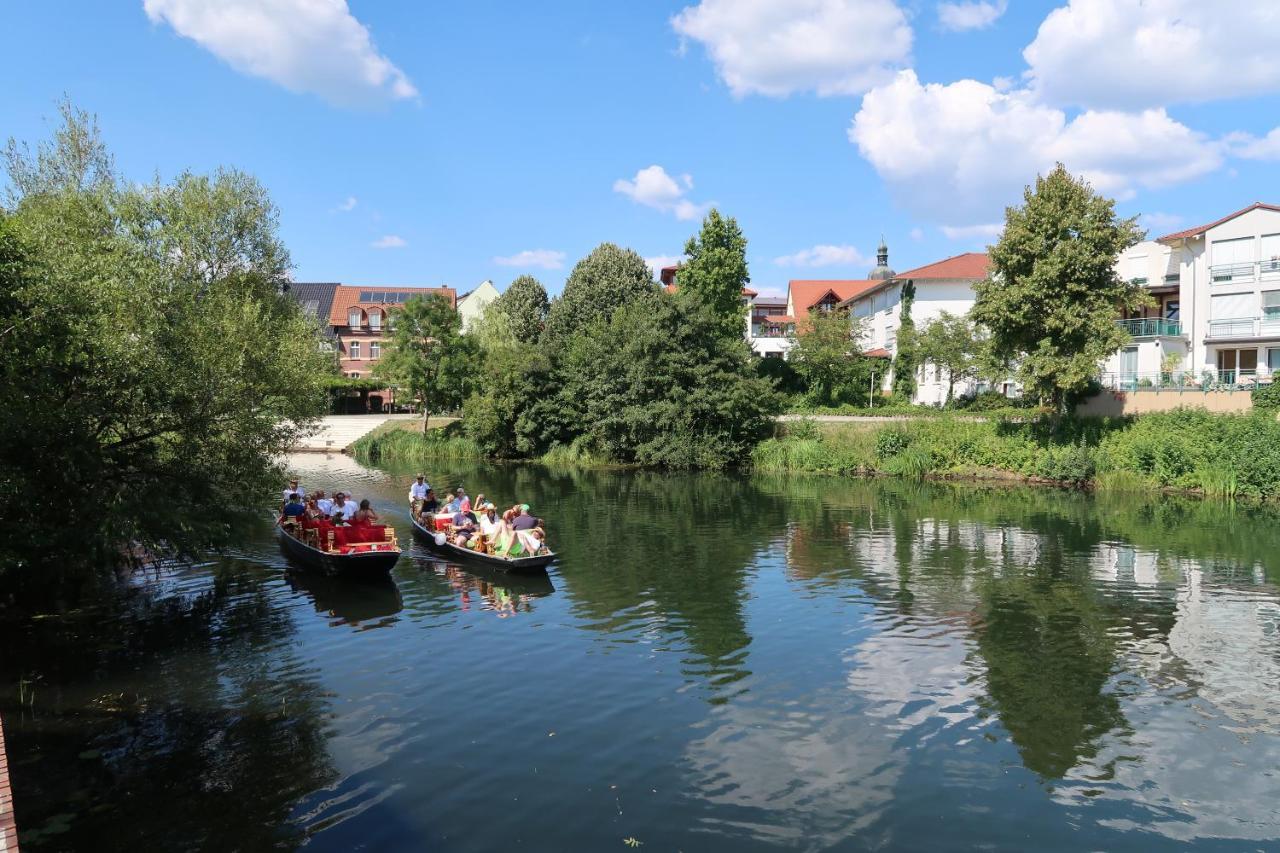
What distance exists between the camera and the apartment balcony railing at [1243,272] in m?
46.1

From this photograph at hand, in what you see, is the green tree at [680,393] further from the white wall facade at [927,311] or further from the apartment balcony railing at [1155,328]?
the apartment balcony railing at [1155,328]

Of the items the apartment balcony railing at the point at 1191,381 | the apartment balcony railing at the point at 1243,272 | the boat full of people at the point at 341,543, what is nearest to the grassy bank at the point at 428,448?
the apartment balcony railing at the point at 1191,381

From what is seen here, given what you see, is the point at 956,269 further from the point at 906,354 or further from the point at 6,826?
the point at 6,826

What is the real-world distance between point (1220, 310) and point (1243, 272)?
2294mm

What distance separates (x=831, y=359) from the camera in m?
56.9

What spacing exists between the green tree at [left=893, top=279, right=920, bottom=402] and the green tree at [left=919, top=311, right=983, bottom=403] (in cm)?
251

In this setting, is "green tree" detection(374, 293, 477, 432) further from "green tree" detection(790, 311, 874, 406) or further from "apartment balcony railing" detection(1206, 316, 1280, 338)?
"apartment balcony railing" detection(1206, 316, 1280, 338)

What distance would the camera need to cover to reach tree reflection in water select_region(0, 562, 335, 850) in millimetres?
8812

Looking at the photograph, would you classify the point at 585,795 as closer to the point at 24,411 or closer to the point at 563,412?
the point at 24,411

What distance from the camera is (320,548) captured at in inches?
806

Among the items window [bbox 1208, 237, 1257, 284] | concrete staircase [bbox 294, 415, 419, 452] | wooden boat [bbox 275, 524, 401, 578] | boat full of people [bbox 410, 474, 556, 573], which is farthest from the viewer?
concrete staircase [bbox 294, 415, 419, 452]

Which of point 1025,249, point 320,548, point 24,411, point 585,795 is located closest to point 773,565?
point 320,548

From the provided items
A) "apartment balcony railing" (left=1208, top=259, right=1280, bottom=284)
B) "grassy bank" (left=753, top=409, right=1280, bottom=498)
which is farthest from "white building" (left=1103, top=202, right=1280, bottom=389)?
"grassy bank" (left=753, top=409, right=1280, bottom=498)

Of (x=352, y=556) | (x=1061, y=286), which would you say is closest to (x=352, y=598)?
(x=352, y=556)
